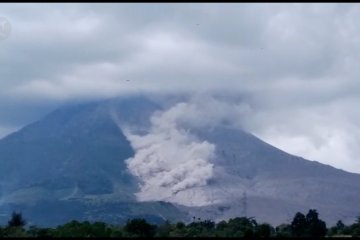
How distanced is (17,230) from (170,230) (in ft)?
46.0

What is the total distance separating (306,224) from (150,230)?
17.4 m

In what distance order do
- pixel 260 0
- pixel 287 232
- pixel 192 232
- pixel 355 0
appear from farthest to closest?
pixel 287 232
pixel 192 232
pixel 355 0
pixel 260 0

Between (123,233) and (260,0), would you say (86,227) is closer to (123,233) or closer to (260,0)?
(123,233)

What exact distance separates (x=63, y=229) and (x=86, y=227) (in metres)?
1.87

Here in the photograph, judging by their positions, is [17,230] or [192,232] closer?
[17,230]

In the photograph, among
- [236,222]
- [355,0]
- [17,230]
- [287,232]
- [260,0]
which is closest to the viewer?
[260,0]

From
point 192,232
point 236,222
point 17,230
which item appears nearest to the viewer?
point 17,230

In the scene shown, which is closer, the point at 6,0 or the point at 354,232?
the point at 6,0

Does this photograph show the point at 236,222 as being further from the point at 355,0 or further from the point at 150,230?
the point at 355,0

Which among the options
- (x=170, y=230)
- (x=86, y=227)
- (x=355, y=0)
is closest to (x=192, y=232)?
(x=170, y=230)

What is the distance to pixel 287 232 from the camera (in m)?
71.5

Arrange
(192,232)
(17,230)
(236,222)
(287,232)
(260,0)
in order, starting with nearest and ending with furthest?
(260,0) < (17,230) < (192,232) < (287,232) < (236,222)

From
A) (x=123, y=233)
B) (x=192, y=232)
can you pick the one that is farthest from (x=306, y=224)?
(x=123, y=233)

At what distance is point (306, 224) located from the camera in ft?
242
